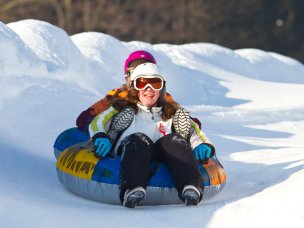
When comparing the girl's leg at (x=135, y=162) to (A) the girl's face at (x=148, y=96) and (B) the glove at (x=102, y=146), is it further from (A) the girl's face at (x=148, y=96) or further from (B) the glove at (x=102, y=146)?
(A) the girl's face at (x=148, y=96)

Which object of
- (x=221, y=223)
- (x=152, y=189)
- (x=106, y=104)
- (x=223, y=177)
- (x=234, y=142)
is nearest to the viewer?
(x=221, y=223)

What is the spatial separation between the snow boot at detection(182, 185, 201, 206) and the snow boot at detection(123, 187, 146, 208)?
0.25 metres

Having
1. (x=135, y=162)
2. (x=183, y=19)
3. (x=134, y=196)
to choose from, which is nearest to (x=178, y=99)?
(x=135, y=162)

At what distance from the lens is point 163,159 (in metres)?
4.99

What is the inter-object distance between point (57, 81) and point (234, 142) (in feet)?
7.15

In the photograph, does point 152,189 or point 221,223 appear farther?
point 152,189

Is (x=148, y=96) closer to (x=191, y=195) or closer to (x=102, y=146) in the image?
(x=102, y=146)

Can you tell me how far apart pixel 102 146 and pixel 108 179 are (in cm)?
22

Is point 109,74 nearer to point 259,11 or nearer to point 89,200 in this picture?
point 89,200

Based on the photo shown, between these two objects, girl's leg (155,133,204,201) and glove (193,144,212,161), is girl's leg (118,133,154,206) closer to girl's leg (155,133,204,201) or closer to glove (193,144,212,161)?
girl's leg (155,133,204,201)

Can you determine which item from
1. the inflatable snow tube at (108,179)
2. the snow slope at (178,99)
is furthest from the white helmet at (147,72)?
the snow slope at (178,99)

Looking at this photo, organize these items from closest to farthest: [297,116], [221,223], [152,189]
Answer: [221,223], [152,189], [297,116]

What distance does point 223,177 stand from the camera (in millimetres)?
5156

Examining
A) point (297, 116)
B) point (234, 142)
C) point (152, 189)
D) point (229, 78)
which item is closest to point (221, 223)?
point (152, 189)
